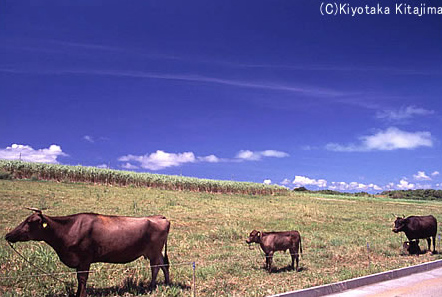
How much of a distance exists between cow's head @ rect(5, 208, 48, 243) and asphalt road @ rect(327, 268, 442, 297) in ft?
22.2

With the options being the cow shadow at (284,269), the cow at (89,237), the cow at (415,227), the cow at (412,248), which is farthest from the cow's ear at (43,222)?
the cow at (412,248)

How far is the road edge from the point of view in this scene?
8.48 meters

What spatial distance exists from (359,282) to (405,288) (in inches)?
44.9

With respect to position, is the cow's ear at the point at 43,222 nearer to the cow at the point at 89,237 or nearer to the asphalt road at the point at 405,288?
the cow at the point at 89,237

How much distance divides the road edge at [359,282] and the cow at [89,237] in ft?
10.4

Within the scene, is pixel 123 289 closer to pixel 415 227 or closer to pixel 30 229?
pixel 30 229

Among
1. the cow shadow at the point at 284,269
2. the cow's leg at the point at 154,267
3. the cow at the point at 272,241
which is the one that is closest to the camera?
the cow's leg at the point at 154,267

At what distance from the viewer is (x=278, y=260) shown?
1230 centimetres

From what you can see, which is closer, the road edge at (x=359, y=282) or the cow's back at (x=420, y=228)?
the road edge at (x=359, y=282)

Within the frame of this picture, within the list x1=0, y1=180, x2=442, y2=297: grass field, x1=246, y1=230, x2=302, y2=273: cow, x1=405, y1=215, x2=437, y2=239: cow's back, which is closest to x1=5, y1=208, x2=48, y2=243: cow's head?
x1=0, y1=180, x2=442, y2=297: grass field

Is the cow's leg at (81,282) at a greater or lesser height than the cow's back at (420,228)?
lesser

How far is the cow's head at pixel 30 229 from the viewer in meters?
7.35

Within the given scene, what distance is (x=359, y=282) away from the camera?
9773 millimetres

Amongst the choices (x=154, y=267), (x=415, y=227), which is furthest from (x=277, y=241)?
(x=415, y=227)
